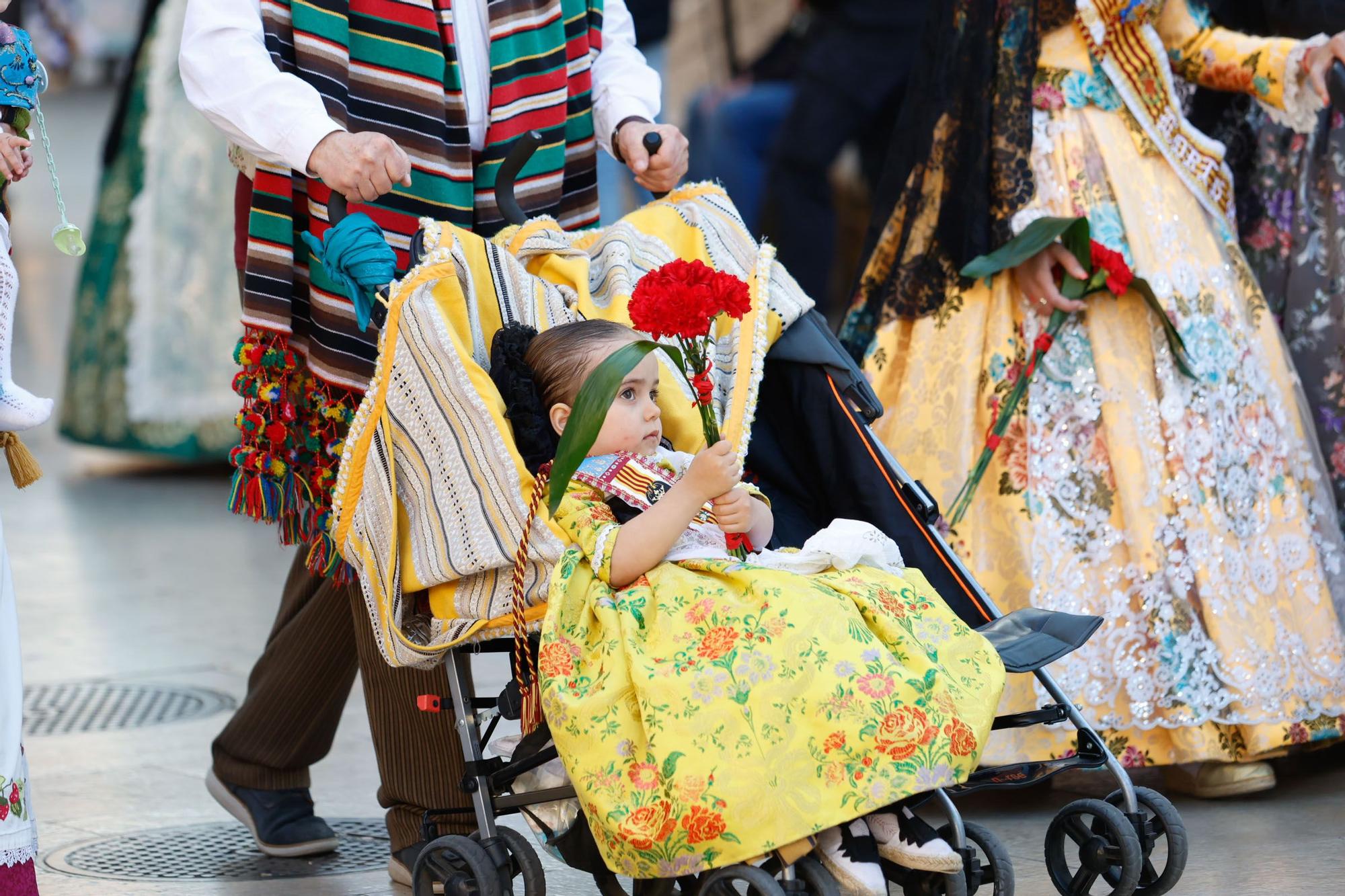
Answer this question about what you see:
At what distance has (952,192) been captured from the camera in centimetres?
346

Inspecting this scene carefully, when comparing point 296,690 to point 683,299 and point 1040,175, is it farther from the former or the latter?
point 1040,175

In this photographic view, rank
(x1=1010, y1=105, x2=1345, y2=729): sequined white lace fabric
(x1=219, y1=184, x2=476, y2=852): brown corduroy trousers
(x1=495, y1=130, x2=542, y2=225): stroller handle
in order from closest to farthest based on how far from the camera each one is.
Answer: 1. (x1=495, y1=130, x2=542, y2=225): stroller handle
2. (x1=219, y1=184, x2=476, y2=852): brown corduroy trousers
3. (x1=1010, y1=105, x2=1345, y2=729): sequined white lace fabric

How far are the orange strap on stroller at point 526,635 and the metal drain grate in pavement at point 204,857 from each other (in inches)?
31.3

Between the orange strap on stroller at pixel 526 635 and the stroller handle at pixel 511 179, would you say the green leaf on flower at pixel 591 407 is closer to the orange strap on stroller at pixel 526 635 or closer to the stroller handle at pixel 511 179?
the orange strap on stroller at pixel 526 635

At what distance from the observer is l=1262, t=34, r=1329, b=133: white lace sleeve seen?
3.38 m

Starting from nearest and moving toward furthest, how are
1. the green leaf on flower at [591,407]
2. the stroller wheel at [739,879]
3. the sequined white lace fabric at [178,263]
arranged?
the stroller wheel at [739,879] < the green leaf on flower at [591,407] < the sequined white lace fabric at [178,263]

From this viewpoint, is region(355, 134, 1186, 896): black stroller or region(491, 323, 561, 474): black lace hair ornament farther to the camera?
region(491, 323, 561, 474): black lace hair ornament

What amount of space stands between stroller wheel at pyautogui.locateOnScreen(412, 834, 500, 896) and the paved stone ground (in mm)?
424

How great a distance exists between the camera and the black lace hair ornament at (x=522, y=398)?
255 centimetres

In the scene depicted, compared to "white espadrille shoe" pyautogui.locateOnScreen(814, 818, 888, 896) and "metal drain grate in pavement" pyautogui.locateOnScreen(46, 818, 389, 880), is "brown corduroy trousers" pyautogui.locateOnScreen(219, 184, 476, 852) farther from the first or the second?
"white espadrille shoe" pyautogui.locateOnScreen(814, 818, 888, 896)

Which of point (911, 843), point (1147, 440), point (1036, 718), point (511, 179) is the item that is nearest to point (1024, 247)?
point (1147, 440)

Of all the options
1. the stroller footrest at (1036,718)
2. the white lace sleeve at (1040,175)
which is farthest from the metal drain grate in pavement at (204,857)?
the white lace sleeve at (1040,175)

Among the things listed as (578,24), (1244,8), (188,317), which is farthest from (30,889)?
(188,317)

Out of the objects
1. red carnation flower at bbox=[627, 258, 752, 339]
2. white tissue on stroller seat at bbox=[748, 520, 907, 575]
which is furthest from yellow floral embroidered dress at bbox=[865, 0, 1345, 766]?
red carnation flower at bbox=[627, 258, 752, 339]
